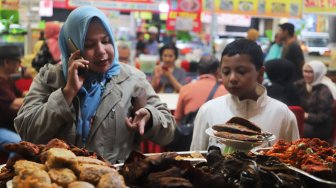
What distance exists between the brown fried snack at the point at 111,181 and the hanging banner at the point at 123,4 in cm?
534

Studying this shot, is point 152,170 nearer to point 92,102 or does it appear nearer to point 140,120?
point 140,120

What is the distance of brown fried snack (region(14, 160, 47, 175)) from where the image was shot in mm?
1355

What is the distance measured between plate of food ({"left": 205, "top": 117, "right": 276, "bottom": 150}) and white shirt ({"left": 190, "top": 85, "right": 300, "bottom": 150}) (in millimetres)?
691

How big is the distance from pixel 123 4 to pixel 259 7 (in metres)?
2.03

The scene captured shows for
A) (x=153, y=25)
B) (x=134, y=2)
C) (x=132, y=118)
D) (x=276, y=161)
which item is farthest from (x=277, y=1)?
(x=276, y=161)

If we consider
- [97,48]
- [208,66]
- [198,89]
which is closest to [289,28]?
[208,66]

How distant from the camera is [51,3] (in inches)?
280

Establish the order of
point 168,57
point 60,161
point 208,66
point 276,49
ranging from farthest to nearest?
point 276,49 < point 168,57 < point 208,66 < point 60,161

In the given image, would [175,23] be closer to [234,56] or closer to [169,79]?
[169,79]

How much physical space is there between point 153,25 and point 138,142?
8820 millimetres

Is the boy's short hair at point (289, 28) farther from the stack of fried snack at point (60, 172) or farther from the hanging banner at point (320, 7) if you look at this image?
the stack of fried snack at point (60, 172)

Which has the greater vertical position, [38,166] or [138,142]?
[38,166]

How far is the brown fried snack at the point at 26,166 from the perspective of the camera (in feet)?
4.45

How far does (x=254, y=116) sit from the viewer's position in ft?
9.25
